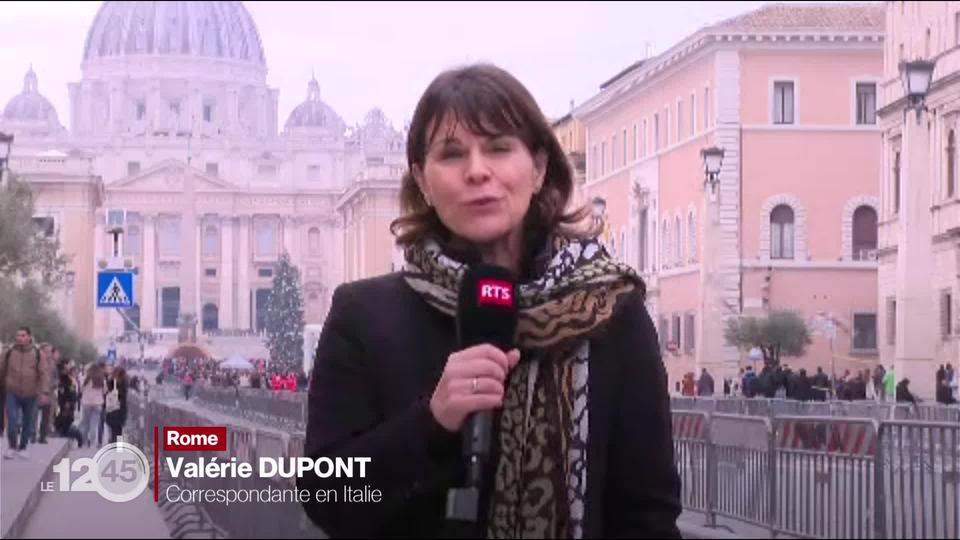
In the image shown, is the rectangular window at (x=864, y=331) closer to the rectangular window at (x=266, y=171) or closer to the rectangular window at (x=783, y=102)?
the rectangular window at (x=783, y=102)

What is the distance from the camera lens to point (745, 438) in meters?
15.6

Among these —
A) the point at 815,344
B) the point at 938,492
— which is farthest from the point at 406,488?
the point at 815,344

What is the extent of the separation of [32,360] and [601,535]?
20.5m

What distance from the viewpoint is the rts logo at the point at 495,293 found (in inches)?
140

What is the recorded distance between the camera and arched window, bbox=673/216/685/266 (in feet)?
231

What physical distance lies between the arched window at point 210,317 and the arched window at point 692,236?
11699 cm

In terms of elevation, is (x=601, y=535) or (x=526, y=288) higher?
(x=526, y=288)

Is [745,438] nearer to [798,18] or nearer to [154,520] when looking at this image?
[154,520]

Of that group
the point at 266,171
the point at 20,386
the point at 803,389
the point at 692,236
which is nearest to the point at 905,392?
the point at 803,389

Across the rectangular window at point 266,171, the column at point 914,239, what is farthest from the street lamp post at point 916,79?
the rectangular window at point 266,171

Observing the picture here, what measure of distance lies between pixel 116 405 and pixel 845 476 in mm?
16932

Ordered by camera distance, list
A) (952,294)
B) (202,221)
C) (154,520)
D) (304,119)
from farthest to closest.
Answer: (304,119) → (202,221) → (952,294) → (154,520)

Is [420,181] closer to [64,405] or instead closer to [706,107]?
[64,405]

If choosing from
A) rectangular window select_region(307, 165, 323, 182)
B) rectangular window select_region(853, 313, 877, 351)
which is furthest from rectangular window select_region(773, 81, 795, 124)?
rectangular window select_region(307, 165, 323, 182)
